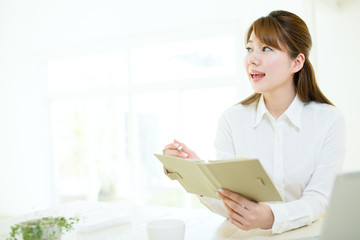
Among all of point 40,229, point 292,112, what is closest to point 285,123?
A: point 292,112

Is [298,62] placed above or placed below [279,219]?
above

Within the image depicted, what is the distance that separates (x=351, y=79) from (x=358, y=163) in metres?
0.64

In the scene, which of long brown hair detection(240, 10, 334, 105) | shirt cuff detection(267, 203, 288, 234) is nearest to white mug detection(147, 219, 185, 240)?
shirt cuff detection(267, 203, 288, 234)

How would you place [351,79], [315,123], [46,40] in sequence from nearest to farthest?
1. [315,123]
2. [351,79]
3. [46,40]

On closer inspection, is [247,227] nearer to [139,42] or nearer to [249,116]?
[249,116]

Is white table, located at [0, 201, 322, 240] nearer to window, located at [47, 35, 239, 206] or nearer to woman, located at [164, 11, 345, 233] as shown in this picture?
woman, located at [164, 11, 345, 233]

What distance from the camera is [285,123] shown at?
155 cm

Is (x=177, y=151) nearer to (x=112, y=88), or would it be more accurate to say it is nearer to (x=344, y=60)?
(x=344, y=60)

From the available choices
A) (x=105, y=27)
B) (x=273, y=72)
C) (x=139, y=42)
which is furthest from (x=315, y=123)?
(x=105, y=27)

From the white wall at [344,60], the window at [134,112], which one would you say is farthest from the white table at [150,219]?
the window at [134,112]

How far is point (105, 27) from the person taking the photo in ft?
15.6

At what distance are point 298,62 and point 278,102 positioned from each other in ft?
0.62

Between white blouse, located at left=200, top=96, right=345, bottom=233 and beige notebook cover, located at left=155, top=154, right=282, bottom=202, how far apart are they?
25 centimetres

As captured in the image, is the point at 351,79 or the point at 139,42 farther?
the point at 139,42
